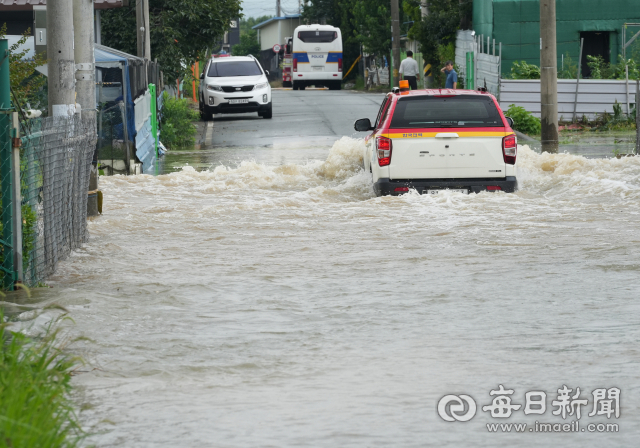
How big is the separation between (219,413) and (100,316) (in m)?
2.47

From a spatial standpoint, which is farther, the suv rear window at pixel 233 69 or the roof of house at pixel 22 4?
the suv rear window at pixel 233 69

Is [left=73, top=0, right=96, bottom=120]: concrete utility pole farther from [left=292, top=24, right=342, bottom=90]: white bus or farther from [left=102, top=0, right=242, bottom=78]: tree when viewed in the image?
[left=292, top=24, right=342, bottom=90]: white bus

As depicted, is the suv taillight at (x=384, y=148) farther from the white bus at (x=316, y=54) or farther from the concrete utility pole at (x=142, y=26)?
the white bus at (x=316, y=54)

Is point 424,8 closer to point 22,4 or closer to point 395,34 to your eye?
point 395,34

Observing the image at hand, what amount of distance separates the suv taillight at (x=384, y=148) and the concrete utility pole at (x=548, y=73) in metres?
9.23

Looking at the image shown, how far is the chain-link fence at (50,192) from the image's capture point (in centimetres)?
823

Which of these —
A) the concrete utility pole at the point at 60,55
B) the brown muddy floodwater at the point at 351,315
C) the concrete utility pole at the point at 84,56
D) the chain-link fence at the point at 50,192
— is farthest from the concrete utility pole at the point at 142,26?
the chain-link fence at the point at 50,192

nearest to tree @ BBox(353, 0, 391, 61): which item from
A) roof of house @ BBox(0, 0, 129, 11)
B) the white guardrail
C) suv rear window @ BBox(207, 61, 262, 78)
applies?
suv rear window @ BBox(207, 61, 262, 78)

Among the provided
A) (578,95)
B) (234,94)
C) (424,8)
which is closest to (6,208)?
(578,95)

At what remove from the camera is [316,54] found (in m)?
54.8

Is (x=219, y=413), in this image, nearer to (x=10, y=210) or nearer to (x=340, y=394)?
(x=340, y=394)

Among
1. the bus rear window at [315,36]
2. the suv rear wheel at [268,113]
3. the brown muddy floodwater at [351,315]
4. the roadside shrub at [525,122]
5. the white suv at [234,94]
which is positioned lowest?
the brown muddy floodwater at [351,315]

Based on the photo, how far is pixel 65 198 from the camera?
31.0 feet

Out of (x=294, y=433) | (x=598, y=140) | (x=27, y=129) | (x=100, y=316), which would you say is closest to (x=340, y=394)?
(x=294, y=433)
